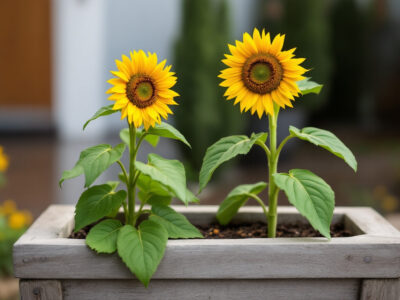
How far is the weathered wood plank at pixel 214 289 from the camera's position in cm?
114

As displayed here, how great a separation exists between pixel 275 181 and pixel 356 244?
185 mm

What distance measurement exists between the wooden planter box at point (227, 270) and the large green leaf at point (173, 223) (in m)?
0.05

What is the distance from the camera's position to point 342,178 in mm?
4559

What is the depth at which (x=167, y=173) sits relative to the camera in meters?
1.15

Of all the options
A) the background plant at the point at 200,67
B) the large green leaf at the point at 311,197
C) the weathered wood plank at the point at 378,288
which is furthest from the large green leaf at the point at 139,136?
the background plant at the point at 200,67

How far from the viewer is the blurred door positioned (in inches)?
241

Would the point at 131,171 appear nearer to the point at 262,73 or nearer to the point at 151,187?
the point at 151,187

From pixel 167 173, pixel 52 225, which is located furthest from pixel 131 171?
pixel 52 225

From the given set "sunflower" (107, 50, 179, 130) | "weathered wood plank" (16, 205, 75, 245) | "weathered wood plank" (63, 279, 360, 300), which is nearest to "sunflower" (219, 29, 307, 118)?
"sunflower" (107, 50, 179, 130)

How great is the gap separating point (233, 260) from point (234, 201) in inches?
9.8

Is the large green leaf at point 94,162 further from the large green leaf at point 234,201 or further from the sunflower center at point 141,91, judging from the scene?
the large green leaf at point 234,201

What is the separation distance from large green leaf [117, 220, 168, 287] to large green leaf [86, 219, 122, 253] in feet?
0.07

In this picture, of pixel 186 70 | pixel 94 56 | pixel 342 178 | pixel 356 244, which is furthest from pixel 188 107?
pixel 356 244

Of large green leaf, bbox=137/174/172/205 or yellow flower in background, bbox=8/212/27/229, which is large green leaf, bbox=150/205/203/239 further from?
yellow flower in background, bbox=8/212/27/229
